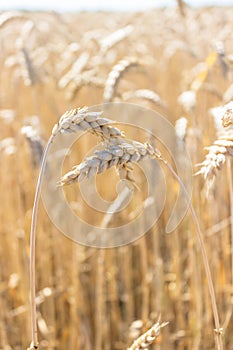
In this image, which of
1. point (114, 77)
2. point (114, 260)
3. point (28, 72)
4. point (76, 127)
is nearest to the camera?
point (76, 127)

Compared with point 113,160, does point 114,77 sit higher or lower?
higher

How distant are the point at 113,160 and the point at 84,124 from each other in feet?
0.17

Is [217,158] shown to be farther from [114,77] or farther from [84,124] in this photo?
[114,77]

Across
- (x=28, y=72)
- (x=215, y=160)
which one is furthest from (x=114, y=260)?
(x=215, y=160)

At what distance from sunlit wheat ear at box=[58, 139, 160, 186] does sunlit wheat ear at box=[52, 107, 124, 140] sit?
0.02 meters

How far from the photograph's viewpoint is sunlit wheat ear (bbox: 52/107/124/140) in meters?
0.60

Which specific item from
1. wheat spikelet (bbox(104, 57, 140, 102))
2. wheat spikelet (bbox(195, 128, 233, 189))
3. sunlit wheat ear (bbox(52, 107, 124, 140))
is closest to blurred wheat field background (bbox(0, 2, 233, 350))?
wheat spikelet (bbox(104, 57, 140, 102))

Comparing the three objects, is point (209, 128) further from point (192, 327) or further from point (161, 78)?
point (161, 78)

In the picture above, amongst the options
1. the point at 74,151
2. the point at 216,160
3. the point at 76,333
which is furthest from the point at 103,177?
the point at 216,160

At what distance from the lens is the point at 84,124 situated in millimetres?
606

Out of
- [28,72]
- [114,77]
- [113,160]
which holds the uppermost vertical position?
[28,72]

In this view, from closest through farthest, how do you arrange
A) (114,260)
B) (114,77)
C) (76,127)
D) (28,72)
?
(76,127), (114,77), (28,72), (114,260)

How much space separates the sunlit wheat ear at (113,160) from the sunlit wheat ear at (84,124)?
15 mm

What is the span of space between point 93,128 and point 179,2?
120cm
